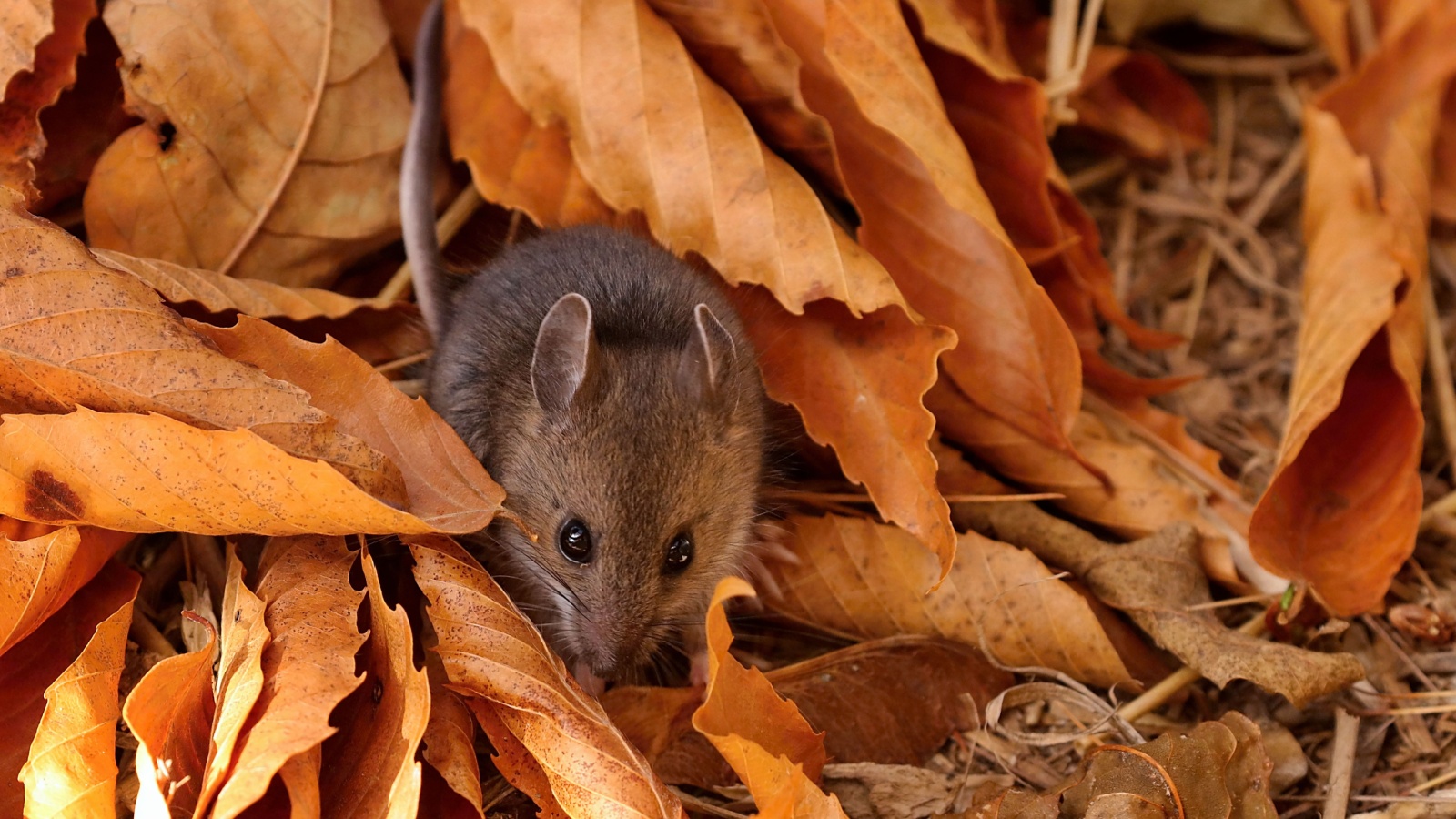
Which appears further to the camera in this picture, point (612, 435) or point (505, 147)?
point (505, 147)

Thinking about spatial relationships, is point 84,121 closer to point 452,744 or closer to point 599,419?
point 599,419

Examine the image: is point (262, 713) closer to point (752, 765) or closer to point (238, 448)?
point (238, 448)

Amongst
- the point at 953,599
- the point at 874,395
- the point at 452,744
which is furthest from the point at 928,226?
the point at 452,744

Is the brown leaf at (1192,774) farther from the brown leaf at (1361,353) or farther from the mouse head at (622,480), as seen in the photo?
the mouse head at (622,480)

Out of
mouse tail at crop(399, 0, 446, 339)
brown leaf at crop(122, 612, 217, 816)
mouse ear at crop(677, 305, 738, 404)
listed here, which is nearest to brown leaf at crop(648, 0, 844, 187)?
mouse ear at crop(677, 305, 738, 404)

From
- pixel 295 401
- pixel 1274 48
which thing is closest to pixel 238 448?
pixel 295 401

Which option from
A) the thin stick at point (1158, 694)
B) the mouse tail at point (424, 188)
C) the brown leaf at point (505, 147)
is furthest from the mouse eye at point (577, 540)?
the thin stick at point (1158, 694)
